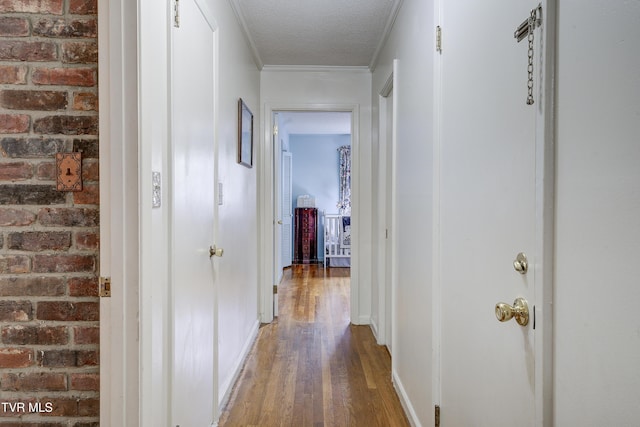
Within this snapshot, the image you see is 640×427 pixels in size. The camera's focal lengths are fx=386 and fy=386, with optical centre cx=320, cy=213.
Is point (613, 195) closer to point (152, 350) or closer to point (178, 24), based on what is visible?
point (152, 350)

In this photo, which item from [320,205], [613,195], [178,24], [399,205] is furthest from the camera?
[320,205]

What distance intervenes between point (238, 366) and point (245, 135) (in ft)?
5.36

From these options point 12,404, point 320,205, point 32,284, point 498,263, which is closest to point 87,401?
point 12,404

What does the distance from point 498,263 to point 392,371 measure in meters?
1.70

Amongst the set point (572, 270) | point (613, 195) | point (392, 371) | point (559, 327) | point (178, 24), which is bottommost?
point (392, 371)

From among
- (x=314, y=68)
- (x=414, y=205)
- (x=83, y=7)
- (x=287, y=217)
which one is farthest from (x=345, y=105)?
(x=287, y=217)

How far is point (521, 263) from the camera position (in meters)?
0.92

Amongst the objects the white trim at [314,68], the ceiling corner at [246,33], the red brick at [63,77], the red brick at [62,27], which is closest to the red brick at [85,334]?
the red brick at [63,77]

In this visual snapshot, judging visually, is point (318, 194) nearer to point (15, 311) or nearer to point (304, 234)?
point (304, 234)

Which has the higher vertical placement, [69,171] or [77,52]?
[77,52]

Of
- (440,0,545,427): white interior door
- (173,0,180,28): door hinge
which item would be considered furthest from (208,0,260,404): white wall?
(440,0,545,427): white interior door

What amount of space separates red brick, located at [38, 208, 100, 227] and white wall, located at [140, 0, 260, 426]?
0.19 metres

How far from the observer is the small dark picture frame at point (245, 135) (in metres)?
2.65

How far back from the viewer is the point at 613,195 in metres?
0.64
